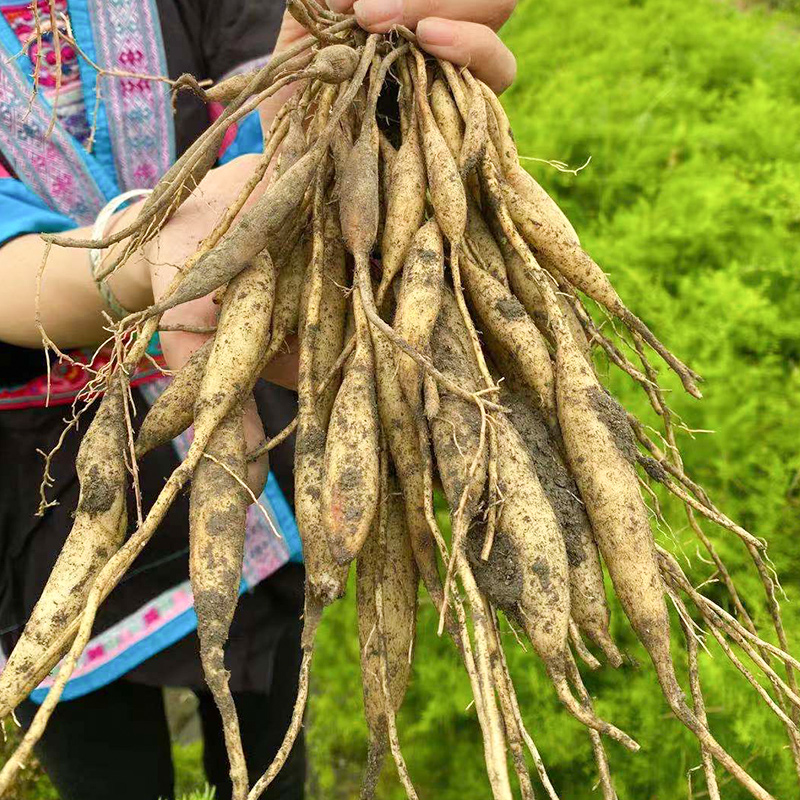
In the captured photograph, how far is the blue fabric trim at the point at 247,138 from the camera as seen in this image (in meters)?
1.54

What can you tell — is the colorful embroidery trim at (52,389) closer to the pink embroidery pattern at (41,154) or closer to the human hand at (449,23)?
the pink embroidery pattern at (41,154)

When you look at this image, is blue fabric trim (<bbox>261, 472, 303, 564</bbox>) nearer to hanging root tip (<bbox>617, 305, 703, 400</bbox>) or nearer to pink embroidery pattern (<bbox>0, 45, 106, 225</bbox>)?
pink embroidery pattern (<bbox>0, 45, 106, 225</bbox>)

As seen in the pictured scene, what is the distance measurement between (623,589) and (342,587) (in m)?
0.36

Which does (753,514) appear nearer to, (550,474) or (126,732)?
(550,474)

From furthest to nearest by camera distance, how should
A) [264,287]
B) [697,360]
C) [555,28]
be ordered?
[555,28], [697,360], [264,287]

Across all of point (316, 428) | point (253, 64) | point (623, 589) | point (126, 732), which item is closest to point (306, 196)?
point (316, 428)

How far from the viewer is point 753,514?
6.69 feet

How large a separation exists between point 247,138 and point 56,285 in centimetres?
55

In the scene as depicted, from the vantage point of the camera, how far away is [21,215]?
123 centimetres

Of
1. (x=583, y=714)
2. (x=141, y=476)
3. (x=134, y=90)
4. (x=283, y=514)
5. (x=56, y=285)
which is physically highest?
(x=134, y=90)

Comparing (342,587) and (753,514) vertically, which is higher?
(342,587)

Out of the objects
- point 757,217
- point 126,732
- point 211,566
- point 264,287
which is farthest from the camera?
point 757,217

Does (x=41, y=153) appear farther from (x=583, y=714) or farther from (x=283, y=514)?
(x=583, y=714)

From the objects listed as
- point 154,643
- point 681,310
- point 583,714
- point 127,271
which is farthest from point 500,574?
point 681,310
